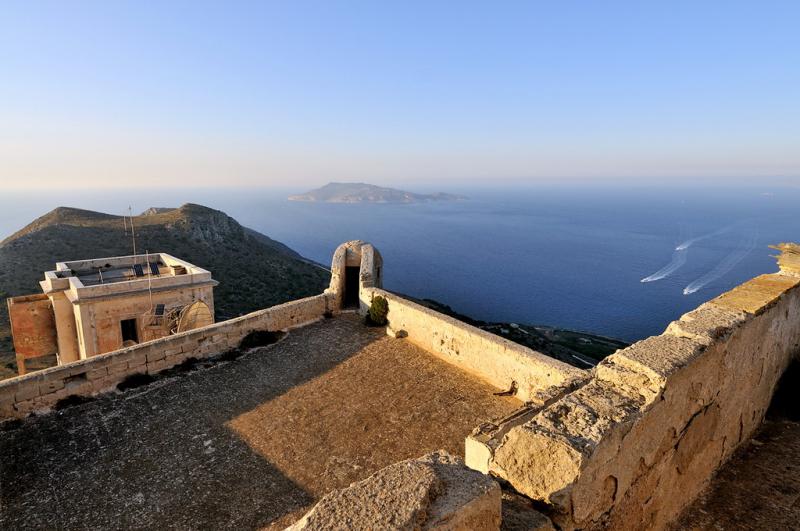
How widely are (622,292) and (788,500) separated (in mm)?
71928

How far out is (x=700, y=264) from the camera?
77125mm

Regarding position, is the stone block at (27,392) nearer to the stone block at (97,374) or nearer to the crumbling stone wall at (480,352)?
the stone block at (97,374)

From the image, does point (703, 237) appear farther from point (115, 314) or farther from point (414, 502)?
point (414, 502)

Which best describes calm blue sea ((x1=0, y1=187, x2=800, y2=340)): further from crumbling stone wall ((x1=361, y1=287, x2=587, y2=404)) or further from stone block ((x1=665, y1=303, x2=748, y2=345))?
stone block ((x1=665, y1=303, x2=748, y2=345))

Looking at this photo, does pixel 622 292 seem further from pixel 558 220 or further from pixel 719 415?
pixel 558 220

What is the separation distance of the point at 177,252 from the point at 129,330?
34448mm

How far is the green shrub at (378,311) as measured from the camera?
441 inches

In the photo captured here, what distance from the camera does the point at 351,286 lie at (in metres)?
13.2

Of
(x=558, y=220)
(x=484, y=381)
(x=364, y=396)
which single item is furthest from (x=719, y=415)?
(x=558, y=220)

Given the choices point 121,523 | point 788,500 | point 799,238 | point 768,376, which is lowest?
point 799,238

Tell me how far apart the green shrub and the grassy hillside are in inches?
796

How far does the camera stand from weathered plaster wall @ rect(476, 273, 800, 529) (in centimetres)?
283

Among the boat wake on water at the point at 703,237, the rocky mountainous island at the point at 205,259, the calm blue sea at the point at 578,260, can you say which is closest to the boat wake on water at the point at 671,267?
the calm blue sea at the point at 578,260

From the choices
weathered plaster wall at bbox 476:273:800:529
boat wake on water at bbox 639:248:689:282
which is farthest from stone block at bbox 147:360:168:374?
boat wake on water at bbox 639:248:689:282
